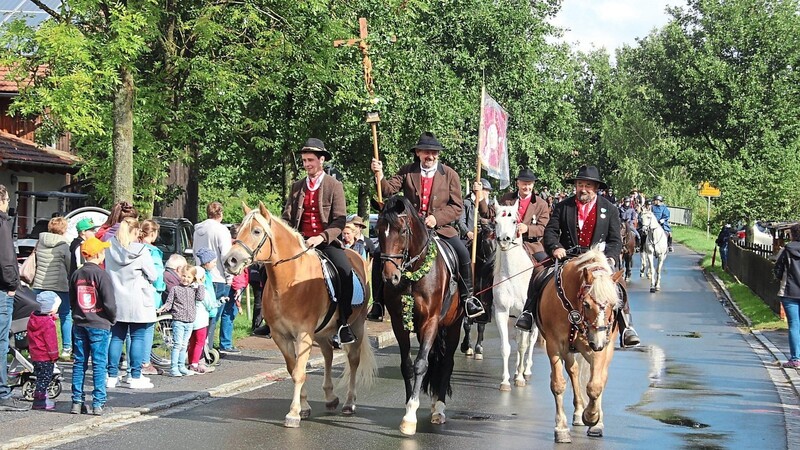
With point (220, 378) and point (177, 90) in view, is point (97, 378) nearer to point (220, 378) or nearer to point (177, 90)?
point (220, 378)

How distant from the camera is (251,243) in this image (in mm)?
11445

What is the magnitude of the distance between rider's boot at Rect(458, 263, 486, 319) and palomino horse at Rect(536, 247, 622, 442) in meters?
1.00

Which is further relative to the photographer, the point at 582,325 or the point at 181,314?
the point at 181,314

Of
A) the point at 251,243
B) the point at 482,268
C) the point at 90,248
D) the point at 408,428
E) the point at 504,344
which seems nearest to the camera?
the point at 408,428

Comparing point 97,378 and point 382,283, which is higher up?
point 382,283

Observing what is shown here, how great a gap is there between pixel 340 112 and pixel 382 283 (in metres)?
21.1

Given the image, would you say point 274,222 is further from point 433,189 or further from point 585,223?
point 585,223

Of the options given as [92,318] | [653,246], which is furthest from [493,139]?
[653,246]

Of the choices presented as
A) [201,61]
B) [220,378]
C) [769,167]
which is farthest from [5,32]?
[769,167]

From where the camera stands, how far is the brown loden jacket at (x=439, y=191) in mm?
12375

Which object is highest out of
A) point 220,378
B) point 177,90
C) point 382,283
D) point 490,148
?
point 177,90

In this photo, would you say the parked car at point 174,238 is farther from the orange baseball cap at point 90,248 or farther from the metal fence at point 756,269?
the metal fence at point 756,269

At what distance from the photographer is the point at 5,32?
20594 millimetres

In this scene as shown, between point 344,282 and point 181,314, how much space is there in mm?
3429
